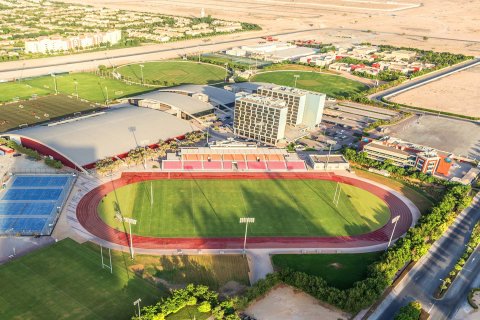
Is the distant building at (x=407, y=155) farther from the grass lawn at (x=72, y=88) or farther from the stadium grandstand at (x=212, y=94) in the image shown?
the grass lawn at (x=72, y=88)

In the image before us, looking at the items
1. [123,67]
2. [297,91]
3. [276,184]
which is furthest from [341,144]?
[123,67]

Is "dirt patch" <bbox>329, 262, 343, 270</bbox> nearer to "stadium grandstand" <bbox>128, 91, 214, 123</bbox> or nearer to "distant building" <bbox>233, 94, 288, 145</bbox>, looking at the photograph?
"distant building" <bbox>233, 94, 288, 145</bbox>

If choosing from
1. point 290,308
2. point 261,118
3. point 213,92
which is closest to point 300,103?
point 261,118

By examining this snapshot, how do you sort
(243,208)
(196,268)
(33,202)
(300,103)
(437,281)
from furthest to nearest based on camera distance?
(300,103), (243,208), (33,202), (437,281), (196,268)

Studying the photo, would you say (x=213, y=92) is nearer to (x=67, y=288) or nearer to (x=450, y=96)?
(x=67, y=288)

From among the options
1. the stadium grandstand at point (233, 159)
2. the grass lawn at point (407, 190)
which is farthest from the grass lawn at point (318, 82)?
the stadium grandstand at point (233, 159)

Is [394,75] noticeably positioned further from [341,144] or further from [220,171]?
[220,171]
